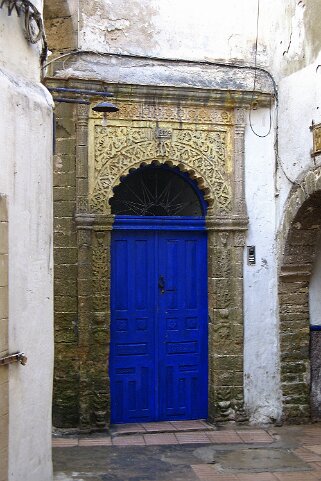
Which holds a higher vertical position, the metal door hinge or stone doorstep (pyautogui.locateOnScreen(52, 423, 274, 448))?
the metal door hinge

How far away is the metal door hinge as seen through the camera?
436 centimetres

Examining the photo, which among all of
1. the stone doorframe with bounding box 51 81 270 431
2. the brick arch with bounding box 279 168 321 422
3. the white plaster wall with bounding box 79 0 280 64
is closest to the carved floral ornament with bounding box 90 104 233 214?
the stone doorframe with bounding box 51 81 270 431

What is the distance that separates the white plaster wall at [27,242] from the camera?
4.51 meters

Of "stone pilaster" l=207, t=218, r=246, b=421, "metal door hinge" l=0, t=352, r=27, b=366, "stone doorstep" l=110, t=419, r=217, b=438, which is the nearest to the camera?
"metal door hinge" l=0, t=352, r=27, b=366

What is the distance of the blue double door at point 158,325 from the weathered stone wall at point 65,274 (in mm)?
452

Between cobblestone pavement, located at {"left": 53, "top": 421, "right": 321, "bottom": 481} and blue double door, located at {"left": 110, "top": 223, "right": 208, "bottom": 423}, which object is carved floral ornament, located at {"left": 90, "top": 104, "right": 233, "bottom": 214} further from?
cobblestone pavement, located at {"left": 53, "top": 421, "right": 321, "bottom": 481}

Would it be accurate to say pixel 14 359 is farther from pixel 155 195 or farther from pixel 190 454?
pixel 155 195

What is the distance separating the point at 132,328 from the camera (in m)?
7.60

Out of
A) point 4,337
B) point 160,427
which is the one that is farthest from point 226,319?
point 4,337

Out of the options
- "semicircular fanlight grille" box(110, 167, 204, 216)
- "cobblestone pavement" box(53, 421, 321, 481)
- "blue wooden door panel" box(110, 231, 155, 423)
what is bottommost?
"cobblestone pavement" box(53, 421, 321, 481)

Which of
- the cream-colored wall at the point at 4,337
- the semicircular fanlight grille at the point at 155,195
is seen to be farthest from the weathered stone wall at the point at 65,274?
the cream-colored wall at the point at 4,337

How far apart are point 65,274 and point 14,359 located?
9.31 feet

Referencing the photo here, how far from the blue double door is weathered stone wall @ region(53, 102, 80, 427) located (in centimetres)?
45

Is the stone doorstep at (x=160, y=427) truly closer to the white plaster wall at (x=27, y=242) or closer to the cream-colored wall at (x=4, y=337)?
the white plaster wall at (x=27, y=242)
